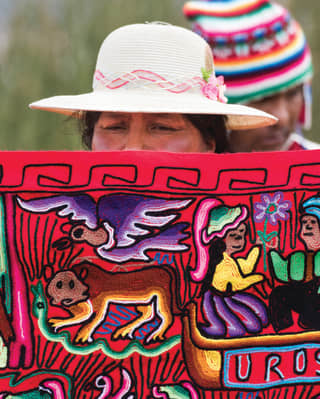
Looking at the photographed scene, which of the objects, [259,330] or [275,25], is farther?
[275,25]

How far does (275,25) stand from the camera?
2.83 metres

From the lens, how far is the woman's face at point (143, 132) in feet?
5.12

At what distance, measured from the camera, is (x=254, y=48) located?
110 inches

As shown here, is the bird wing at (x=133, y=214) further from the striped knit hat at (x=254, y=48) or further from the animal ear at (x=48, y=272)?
the striped knit hat at (x=254, y=48)

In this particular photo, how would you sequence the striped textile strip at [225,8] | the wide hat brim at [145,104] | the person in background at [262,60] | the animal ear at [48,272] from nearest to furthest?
the animal ear at [48,272] < the wide hat brim at [145,104] < the person in background at [262,60] < the striped textile strip at [225,8]

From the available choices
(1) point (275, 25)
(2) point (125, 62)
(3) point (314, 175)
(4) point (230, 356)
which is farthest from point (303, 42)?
(4) point (230, 356)

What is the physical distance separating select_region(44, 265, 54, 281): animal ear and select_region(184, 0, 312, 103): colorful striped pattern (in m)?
1.64

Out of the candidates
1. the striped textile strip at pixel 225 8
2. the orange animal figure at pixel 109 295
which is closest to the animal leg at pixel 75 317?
the orange animal figure at pixel 109 295

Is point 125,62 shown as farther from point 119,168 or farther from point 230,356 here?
point 230,356

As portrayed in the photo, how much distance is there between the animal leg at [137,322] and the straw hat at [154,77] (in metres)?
0.43

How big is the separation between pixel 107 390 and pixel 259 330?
0.30 metres

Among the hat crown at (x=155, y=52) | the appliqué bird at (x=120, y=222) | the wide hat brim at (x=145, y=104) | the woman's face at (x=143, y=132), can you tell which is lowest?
the appliqué bird at (x=120, y=222)

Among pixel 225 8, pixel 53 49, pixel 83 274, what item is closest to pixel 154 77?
pixel 83 274

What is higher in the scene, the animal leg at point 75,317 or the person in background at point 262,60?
the person in background at point 262,60
